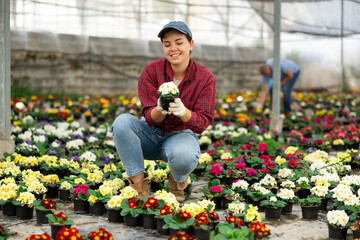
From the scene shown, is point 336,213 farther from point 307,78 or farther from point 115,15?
point 307,78

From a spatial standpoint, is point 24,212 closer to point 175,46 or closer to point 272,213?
point 175,46

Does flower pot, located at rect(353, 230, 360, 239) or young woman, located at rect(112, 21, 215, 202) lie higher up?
young woman, located at rect(112, 21, 215, 202)

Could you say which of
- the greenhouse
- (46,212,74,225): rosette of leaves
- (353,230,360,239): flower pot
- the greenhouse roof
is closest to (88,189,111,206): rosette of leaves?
the greenhouse

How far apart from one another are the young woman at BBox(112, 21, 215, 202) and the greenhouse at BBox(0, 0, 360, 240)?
10mm

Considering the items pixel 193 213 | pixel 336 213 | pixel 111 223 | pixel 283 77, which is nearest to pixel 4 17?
pixel 111 223

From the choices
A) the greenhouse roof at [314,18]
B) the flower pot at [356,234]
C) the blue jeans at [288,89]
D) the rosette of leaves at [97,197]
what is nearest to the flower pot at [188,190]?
the rosette of leaves at [97,197]

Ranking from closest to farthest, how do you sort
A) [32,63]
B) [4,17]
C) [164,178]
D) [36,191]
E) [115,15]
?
[36,191] → [164,178] → [4,17] → [32,63] → [115,15]

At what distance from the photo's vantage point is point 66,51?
10023 mm

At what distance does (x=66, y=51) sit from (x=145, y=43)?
1.97 m

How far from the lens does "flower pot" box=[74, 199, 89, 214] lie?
3145mm

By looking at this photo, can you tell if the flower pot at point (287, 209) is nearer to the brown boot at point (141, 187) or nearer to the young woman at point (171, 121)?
the young woman at point (171, 121)

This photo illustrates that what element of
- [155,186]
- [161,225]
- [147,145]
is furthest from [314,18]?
[161,225]

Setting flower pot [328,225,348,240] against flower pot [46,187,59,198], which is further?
flower pot [46,187,59,198]

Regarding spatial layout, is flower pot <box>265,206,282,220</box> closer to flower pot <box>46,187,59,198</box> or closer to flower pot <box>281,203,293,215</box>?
flower pot <box>281,203,293,215</box>
